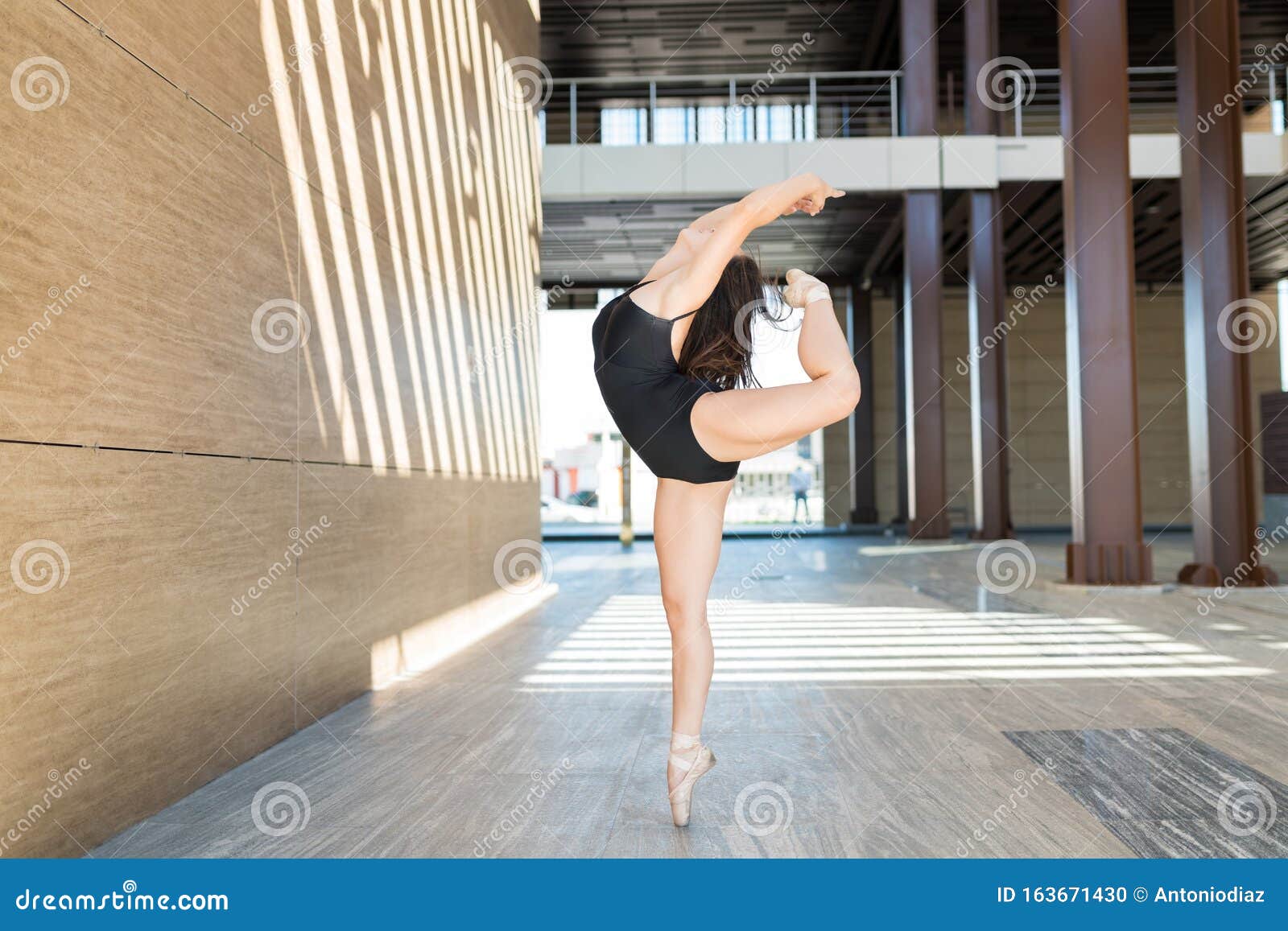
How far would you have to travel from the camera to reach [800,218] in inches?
576

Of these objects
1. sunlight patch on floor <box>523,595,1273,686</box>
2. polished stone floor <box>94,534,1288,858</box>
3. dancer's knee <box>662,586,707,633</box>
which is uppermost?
dancer's knee <box>662,586,707,633</box>

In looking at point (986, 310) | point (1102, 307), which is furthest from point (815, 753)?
point (986, 310)

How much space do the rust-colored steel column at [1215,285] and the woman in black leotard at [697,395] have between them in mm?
6526

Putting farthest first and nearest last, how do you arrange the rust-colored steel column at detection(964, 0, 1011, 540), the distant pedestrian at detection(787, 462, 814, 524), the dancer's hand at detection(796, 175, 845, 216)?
the distant pedestrian at detection(787, 462, 814, 524)
the rust-colored steel column at detection(964, 0, 1011, 540)
the dancer's hand at detection(796, 175, 845, 216)

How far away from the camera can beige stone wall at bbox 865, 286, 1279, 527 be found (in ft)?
68.1

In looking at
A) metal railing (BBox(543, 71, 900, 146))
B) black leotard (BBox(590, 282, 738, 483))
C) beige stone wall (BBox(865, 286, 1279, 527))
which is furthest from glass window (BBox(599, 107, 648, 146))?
black leotard (BBox(590, 282, 738, 483))

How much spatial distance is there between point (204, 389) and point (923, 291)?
11511mm

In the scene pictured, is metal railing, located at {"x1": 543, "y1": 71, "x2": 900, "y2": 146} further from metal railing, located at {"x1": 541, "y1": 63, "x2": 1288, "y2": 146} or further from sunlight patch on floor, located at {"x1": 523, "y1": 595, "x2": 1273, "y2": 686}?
sunlight patch on floor, located at {"x1": 523, "y1": 595, "x2": 1273, "y2": 686}

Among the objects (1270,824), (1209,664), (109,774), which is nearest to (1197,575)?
(1209,664)

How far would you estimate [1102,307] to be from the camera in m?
7.30

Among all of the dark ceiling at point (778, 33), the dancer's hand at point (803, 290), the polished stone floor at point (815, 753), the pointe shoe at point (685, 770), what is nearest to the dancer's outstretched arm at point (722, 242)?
the dancer's hand at point (803, 290)

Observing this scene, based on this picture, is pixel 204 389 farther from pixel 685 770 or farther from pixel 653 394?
pixel 685 770

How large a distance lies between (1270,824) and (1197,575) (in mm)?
5870

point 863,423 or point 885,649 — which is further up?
point 863,423
